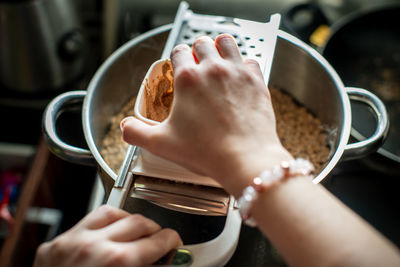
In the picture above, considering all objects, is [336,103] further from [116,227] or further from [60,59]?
[60,59]

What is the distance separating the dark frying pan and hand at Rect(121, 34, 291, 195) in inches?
18.3

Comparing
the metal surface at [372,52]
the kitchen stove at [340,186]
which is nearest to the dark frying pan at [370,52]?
the metal surface at [372,52]

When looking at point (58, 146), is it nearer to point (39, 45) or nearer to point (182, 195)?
point (182, 195)

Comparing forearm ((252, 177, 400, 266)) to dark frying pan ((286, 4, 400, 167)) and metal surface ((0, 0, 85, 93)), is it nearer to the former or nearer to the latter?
dark frying pan ((286, 4, 400, 167))

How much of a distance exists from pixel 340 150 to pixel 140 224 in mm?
244

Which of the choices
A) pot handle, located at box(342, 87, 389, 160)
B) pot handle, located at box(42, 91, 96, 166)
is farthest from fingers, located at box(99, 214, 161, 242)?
pot handle, located at box(342, 87, 389, 160)

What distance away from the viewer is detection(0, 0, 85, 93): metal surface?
747 millimetres

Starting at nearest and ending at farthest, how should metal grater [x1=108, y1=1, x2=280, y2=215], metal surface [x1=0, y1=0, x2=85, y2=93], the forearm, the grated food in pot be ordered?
the forearm
metal grater [x1=108, y1=1, x2=280, y2=215]
the grated food in pot
metal surface [x1=0, y1=0, x2=85, y2=93]

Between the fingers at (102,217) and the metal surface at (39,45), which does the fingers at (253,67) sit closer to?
the fingers at (102,217)

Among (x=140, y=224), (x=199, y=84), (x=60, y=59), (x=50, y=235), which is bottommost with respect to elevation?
(x=50, y=235)

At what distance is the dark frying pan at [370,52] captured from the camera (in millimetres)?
782

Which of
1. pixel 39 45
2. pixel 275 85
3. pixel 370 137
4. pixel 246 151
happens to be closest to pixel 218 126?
pixel 246 151

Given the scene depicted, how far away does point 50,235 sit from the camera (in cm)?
85

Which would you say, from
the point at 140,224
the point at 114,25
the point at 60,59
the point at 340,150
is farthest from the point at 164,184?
the point at 114,25
